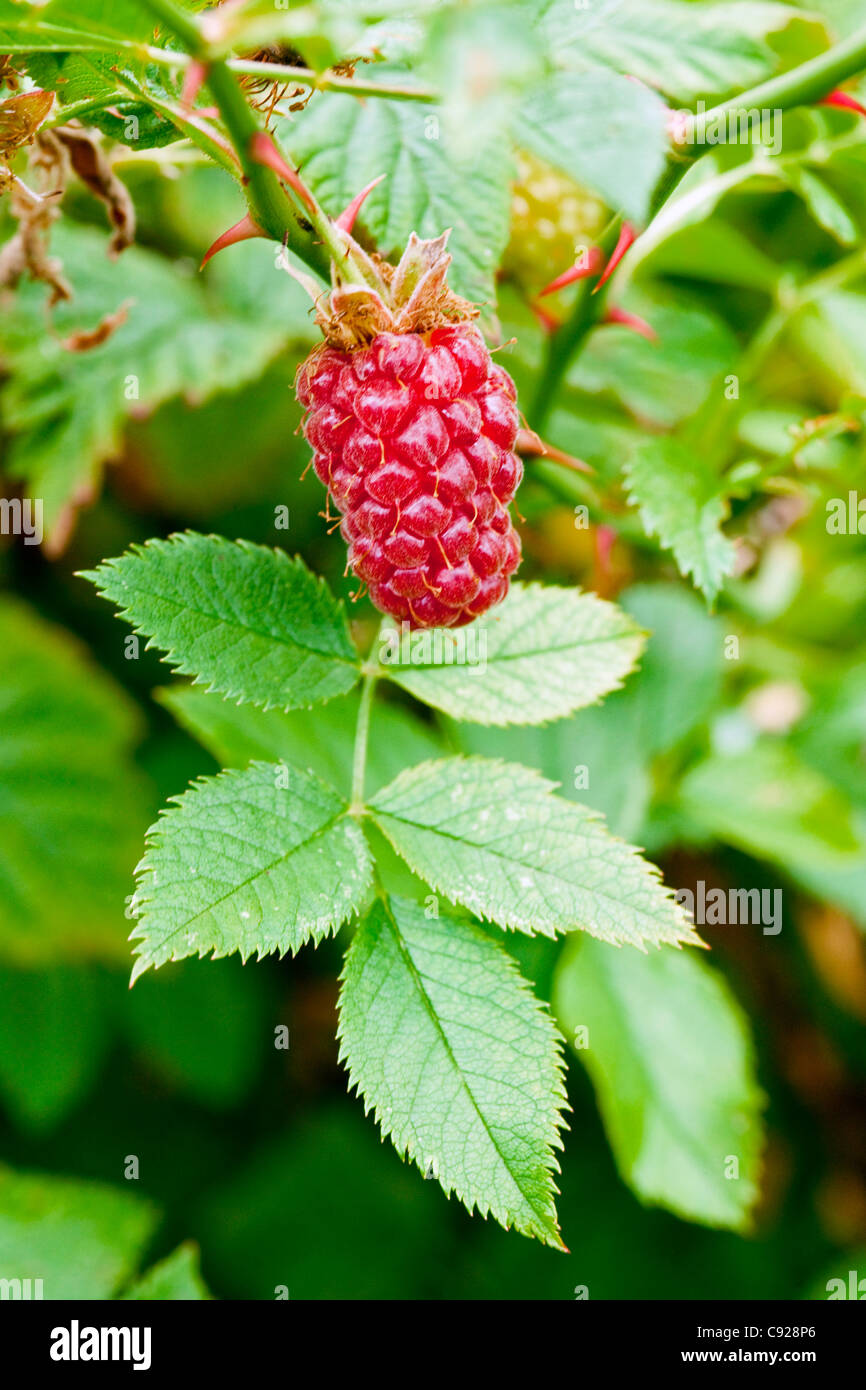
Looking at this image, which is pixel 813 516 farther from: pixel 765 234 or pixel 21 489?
pixel 21 489

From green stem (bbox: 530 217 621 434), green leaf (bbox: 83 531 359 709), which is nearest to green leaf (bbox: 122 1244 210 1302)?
green leaf (bbox: 83 531 359 709)

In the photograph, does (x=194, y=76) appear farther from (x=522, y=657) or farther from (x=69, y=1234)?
(x=69, y=1234)

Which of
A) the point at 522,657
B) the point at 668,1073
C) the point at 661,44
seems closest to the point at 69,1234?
the point at 668,1073

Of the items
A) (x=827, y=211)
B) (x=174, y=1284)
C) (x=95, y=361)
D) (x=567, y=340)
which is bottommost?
→ (x=174, y=1284)

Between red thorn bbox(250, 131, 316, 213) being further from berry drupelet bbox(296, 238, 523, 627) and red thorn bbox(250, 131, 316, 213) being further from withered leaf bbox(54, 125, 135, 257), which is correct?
withered leaf bbox(54, 125, 135, 257)

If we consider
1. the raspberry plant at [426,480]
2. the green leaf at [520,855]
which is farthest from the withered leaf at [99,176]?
A: the green leaf at [520,855]

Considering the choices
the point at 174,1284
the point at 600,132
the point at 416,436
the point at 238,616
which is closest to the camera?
the point at 600,132
